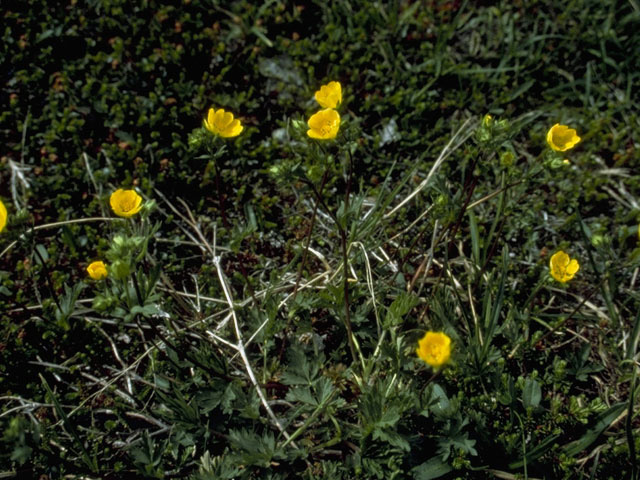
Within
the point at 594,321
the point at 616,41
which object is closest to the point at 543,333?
the point at 594,321

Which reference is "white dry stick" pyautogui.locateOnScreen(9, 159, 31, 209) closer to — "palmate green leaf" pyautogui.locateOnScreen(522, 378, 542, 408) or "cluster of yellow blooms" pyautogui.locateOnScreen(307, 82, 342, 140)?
"cluster of yellow blooms" pyautogui.locateOnScreen(307, 82, 342, 140)

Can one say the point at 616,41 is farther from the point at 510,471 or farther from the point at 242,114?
the point at 510,471

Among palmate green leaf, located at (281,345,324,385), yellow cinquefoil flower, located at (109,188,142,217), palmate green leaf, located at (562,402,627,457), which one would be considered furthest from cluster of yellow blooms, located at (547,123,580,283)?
yellow cinquefoil flower, located at (109,188,142,217)

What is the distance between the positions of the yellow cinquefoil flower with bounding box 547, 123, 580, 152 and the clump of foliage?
17 mm

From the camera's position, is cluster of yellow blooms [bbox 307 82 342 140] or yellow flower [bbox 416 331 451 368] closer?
yellow flower [bbox 416 331 451 368]

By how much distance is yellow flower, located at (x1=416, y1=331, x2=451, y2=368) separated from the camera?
76.1 inches

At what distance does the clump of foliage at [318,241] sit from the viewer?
96.3 inches

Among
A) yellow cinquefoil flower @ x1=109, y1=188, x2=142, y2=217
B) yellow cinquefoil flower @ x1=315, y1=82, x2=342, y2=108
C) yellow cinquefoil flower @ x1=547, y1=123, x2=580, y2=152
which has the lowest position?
yellow cinquefoil flower @ x1=109, y1=188, x2=142, y2=217

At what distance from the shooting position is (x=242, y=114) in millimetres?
3734

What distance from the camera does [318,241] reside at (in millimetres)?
3268

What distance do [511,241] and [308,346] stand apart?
148cm

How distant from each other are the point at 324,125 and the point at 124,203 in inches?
38.5

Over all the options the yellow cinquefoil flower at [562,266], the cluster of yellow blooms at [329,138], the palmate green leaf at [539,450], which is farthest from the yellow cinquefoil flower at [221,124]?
the palmate green leaf at [539,450]

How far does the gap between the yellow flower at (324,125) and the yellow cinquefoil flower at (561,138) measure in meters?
1.03
